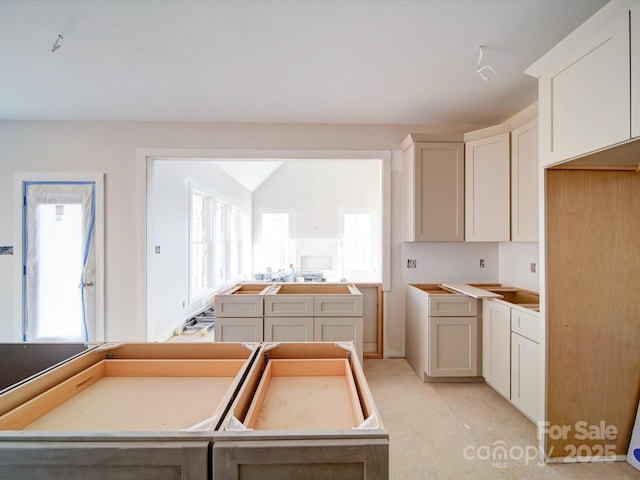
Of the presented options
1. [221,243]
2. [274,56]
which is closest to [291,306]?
[274,56]

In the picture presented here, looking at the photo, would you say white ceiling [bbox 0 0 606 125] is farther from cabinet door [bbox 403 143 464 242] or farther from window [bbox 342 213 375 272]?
window [bbox 342 213 375 272]

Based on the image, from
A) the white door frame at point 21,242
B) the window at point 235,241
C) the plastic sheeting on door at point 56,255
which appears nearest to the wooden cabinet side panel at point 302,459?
the white door frame at point 21,242

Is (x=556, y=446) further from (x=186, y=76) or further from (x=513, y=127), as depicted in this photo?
(x=186, y=76)

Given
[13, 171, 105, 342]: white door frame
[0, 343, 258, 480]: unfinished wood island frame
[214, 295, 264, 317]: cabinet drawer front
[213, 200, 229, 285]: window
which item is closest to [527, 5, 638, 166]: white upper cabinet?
[0, 343, 258, 480]: unfinished wood island frame

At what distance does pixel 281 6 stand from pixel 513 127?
2.16 meters

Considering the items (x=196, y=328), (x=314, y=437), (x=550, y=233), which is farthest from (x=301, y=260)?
(x=314, y=437)

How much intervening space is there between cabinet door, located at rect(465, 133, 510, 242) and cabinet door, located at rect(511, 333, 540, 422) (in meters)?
0.95

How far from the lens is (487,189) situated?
2656 mm

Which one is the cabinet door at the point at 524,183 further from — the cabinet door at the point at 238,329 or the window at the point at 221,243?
the window at the point at 221,243

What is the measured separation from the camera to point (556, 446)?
1.68 metres

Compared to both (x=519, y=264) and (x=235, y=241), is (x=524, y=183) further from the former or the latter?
(x=235, y=241)

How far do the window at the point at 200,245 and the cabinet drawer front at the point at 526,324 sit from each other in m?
3.78

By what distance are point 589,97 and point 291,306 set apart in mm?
2365

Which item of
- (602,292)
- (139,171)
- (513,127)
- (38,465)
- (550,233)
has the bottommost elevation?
(38,465)
